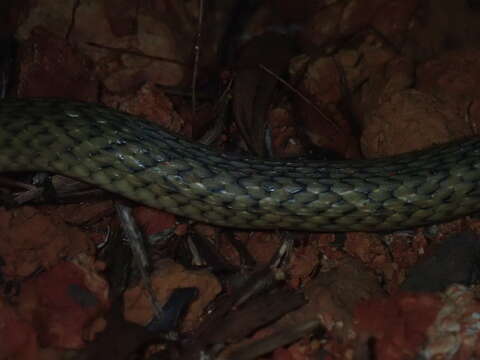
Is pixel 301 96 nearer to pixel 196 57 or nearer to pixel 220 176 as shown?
pixel 196 57

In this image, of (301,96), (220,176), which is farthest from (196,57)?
(220,176)

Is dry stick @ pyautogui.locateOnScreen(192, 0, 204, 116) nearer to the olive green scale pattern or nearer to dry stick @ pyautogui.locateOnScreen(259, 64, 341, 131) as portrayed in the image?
dry stick @ pyautogui.locateOnScreen(259, 64, 341, 131)

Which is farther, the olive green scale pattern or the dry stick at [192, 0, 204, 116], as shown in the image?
the dry stick at [192, 0, 204, 116]

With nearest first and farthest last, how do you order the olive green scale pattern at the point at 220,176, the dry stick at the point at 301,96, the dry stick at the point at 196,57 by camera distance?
the olive green scale pattern at the point at 220,176 → the dry stick at the point at 196,57 → the dry stick at the point at 301,96

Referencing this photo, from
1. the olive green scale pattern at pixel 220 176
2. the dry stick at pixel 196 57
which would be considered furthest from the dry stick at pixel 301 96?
the olive green scale pattern at pixel 220 176

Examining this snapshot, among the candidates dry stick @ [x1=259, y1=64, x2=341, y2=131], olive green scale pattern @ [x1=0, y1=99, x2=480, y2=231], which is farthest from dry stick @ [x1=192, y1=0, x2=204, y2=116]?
olive green scale pattern @ [x1=0, y1=99, x2=480, y2=231]

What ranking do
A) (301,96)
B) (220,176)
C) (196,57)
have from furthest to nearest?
(301,96) < (196,57) < (220,176)

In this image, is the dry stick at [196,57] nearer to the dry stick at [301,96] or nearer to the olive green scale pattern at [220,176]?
the dry stick at [301,96]

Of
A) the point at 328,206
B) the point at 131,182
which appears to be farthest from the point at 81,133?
the point at 328,206
